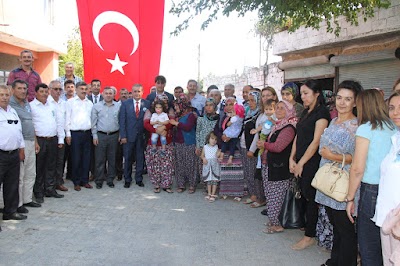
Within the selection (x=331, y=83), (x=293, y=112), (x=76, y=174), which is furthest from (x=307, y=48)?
(x=76, y=174)

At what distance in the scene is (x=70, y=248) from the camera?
4.00m

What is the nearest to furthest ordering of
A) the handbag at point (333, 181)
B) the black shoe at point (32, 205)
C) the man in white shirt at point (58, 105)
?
the handbag at point (333, 181), the black shoe at point (32, 205), the man in white shirt at point (58, 105)

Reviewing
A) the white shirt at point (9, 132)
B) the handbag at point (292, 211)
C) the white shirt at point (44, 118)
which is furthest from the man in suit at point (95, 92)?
the handbag at point (292, 211)

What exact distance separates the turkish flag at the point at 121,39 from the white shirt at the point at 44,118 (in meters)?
1.37

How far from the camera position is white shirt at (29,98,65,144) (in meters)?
5.62

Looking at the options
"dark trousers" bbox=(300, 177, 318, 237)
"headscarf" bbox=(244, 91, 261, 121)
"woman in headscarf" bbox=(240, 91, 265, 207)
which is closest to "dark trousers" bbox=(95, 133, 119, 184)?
"woman in headscarf" bbox=(240, 91, 265, 207)

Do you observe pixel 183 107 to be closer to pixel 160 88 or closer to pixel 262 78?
pixel 160 88

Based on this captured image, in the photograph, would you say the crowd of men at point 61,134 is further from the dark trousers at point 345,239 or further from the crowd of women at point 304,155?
the dark trousers at point 345,239

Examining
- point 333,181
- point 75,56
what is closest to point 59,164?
point 333,181

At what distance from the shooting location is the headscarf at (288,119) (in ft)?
14.6

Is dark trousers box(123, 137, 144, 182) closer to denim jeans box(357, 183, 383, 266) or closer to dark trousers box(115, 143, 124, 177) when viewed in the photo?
dark trousers box(115, 143, 124, 177)

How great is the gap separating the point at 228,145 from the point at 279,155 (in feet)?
5.65

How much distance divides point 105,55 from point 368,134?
17.6ft

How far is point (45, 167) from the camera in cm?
590
